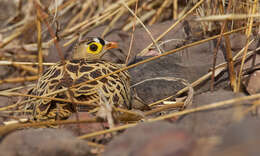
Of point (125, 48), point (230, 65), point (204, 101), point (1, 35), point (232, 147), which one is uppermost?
point (1, 35)

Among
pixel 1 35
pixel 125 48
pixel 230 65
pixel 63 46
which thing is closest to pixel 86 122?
pixel 230 65

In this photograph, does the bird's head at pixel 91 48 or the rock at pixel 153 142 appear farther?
the bird's head at pixel 91 48

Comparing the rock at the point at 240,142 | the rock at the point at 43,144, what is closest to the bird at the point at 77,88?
the rock at the point at 43,144

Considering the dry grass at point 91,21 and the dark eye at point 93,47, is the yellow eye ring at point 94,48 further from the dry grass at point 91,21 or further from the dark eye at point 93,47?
the dry grass at point 91,21

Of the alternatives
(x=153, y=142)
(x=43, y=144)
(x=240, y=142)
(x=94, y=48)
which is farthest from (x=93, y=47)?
(x=240, y=142)

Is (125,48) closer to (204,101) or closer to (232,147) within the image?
(204,101)

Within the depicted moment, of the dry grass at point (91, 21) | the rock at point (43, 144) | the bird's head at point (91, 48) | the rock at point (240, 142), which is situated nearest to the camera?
the rock at point (240, 142)
